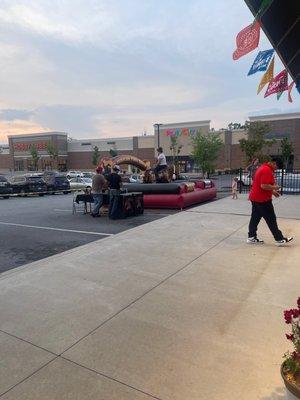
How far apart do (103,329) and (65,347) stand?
47cm

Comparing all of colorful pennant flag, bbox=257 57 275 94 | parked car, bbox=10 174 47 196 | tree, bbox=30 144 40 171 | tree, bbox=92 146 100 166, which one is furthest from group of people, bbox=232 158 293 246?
tree, bbox=30 144 40 171

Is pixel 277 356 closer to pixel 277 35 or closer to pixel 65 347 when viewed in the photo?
pixel 65 347

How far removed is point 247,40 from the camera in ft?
17.6

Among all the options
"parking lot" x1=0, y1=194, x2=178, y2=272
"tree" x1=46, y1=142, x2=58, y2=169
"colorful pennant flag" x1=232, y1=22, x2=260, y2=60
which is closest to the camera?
"colorful pennant flag" x1=232, y1=22, x2=260, y2=60

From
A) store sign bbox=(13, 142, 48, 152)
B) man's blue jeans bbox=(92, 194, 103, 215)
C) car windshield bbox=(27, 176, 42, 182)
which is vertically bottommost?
man's blue jeans bbox=(92, 194, 103, 215)

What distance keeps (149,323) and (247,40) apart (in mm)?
4326

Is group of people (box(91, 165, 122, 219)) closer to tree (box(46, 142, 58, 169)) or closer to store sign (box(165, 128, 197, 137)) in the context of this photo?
store sign (box(165, 128, 197, 137))

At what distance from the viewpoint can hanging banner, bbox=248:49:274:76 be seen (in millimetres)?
7422

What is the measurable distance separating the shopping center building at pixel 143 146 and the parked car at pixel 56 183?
3351 cm

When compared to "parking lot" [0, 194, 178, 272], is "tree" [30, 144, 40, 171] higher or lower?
higher

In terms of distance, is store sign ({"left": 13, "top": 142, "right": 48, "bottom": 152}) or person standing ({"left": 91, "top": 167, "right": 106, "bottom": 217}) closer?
person standing ({"left": 91, "top": 167, "right": 106, "bottom": 217})

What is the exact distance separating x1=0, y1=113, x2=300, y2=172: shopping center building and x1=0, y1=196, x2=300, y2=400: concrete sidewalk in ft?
180

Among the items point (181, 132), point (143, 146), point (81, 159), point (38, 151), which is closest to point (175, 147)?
point (181, 132)

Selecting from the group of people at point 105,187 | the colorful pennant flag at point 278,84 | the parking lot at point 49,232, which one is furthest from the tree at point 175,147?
the colorful pennant flag at point 278,84
